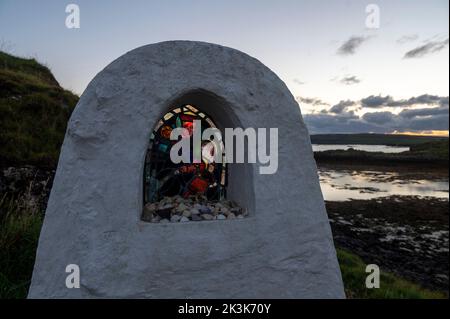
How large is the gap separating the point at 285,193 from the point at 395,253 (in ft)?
29.2

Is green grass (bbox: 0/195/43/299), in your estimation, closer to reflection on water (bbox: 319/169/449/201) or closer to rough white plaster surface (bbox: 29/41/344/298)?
rough white plaster surface (bbox: 29/41/344/298)

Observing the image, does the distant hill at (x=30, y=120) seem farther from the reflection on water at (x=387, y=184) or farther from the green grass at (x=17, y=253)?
the reflection on water at (x=387, y=184)

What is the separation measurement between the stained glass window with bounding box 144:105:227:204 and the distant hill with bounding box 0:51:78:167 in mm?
4563

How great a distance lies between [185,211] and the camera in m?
2.58

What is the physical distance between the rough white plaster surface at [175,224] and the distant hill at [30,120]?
4.75m

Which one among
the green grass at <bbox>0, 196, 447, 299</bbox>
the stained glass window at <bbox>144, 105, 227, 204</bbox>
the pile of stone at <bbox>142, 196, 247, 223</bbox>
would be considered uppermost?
the stained glass window at <bbox>144, 105, 227, 204</bbox>

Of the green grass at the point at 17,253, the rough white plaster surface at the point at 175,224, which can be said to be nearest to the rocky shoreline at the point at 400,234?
the rough white plaster surface at the point at 175,224

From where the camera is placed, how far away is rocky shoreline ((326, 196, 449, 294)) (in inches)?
332

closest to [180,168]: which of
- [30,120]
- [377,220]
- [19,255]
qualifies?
[19,255]

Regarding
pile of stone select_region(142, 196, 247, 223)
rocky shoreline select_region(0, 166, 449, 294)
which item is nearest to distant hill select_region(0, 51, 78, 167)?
rocky shoreline select_region(0, 166, 449, 294)

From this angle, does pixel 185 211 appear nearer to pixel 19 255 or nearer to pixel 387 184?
pixel 19 255

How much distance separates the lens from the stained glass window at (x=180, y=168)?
2846 millimetres

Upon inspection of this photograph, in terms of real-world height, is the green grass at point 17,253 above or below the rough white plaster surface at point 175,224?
below
